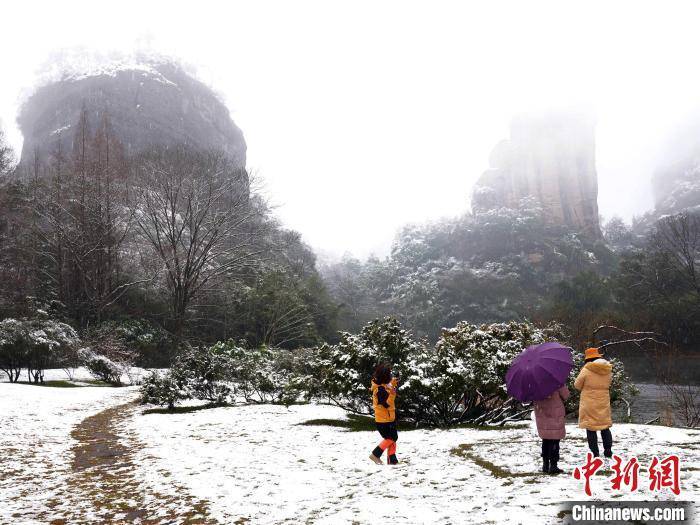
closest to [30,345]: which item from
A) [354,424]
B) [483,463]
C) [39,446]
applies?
[39,446]

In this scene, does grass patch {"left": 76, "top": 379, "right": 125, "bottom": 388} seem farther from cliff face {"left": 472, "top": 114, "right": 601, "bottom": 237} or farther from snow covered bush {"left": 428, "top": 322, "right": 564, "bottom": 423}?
cliff face {"left": 472, "top": 114, "right": 601, "bottom": 237}

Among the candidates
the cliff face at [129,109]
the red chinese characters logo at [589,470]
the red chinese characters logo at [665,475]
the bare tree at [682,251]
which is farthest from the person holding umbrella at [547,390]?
the cliff face at [129,109]

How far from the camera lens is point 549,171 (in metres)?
102

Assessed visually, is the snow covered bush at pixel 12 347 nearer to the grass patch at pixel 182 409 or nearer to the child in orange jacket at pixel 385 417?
the grass patch at pixel 182 409

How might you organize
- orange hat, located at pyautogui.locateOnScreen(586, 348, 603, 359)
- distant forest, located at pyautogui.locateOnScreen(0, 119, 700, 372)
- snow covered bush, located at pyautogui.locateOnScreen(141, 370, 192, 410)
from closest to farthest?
orange hat, located at pyautogui.locateOnScreen(586, 348, 603, 359) < snow covered bush, located at pyautogui.locateOnScreen(141, 370, 192, 410) < distant forest, located at pyautogui.locateOnScreen(0, 119, 700, 372)

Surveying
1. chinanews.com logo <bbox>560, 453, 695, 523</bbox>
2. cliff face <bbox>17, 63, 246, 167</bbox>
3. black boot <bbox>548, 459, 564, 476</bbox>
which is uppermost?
cliff face <bbox>17, 63, 246, 167</bbox>

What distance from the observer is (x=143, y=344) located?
80.0 ft

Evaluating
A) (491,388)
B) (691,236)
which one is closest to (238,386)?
(491,388)

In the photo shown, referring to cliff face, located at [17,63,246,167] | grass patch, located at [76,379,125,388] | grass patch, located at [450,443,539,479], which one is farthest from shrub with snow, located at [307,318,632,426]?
cliff face, located at [17,63,246,167]

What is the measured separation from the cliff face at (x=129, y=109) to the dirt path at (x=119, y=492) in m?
62.2

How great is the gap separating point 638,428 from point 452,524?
472 centimetres

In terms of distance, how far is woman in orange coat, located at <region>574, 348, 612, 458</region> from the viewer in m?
4.55

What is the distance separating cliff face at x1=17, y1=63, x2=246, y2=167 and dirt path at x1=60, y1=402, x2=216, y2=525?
2449 inches

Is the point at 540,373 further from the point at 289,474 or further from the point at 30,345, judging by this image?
the point at 30,345
